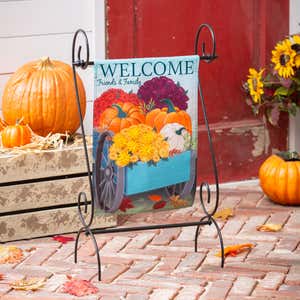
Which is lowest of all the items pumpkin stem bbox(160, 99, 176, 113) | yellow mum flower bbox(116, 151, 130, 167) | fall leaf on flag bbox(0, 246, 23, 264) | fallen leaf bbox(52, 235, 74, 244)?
fall leaf on flag bbox(0, 246, 23, 264)

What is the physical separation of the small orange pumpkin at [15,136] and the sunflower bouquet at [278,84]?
1.54m

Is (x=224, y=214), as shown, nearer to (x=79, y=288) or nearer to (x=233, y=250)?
(x=233, y=250)

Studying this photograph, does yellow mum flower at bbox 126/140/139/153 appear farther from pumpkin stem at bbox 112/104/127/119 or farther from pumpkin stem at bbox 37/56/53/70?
pumpkin stem at bbox 37/56/53/70

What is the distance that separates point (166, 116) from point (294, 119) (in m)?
1.89

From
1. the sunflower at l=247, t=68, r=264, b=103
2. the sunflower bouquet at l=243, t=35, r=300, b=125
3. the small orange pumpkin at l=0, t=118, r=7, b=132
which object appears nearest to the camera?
the small orange pumpkin at l=0, t=118, r=7, b=132

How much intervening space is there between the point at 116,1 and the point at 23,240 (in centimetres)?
152

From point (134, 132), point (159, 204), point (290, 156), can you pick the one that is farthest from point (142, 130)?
point (290, 156)

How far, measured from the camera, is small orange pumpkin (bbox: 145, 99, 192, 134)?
420 centimetres

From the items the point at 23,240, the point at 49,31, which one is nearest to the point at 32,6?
the point at 49,31

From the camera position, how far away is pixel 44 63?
4.93 m

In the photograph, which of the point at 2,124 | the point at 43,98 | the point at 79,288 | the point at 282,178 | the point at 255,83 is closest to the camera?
the point at 79,288

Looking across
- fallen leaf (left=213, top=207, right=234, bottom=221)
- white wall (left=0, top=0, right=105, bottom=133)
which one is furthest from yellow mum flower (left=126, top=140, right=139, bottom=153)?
white wall (left=0, top=0, right=105, bottom=133)

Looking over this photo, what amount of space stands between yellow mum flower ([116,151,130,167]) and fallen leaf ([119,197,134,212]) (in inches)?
6.4

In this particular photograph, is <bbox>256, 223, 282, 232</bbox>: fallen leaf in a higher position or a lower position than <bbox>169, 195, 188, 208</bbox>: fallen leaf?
lower
